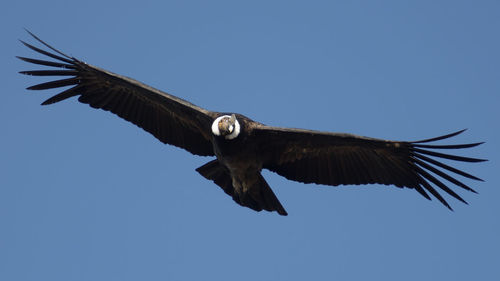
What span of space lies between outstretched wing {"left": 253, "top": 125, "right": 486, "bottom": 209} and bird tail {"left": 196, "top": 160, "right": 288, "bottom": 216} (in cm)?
39

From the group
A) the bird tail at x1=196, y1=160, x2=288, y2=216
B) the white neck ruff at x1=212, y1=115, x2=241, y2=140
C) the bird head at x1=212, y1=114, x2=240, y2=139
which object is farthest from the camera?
the bird tail at x1=196, y1=160, x2=288, y2=216

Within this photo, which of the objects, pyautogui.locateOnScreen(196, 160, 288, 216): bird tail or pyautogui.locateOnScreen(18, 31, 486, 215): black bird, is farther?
pyautogui.locateOnScreen(196, 160, 288, 216): bird tail

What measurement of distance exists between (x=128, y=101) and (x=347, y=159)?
144 inches

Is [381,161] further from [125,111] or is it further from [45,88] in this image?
[45,88]

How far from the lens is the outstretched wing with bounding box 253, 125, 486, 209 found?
10492mm

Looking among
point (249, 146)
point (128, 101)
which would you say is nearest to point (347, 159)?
point (249, 146)

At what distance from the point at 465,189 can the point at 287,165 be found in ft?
8.85

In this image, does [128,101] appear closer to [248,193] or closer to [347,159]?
[248,193]

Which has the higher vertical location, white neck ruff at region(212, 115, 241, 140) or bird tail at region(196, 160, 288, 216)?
white neck ruff at region(212, 115, 241, 140)

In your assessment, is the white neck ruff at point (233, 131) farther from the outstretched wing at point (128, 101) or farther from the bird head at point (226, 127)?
the outstretched wing at point (128, 101)

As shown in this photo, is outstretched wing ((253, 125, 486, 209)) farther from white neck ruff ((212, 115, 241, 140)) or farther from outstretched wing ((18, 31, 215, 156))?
outstretched wing ((18, 31, 215, 156))

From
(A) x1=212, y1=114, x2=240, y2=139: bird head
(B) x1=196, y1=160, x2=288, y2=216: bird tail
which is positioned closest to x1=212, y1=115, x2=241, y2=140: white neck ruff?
(A) x1=212, y1=114, x2=240, y2=139: bird head

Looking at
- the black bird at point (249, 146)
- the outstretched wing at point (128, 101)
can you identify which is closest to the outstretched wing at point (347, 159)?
the black bird at point (249, 146)

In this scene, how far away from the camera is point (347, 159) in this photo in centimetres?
1102
